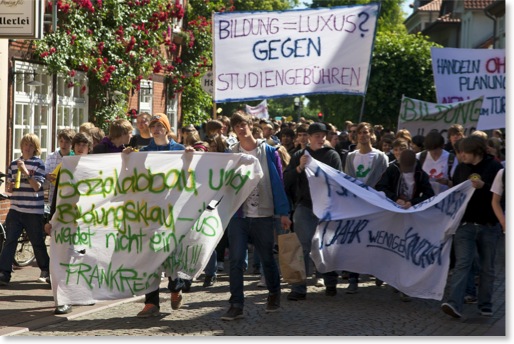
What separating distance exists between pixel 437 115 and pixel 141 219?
7907 mm

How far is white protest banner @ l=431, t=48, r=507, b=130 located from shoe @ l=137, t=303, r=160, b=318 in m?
9.04

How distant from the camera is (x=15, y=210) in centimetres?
1150

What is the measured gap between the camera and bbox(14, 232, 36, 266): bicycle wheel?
1289 cm

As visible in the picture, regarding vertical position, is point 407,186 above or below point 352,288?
above

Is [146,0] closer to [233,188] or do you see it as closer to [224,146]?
[224,146]

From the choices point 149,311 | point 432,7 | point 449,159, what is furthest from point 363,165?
point 432,7

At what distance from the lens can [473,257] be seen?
31.6 feet

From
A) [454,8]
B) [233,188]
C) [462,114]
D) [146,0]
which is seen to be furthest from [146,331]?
[454,8]

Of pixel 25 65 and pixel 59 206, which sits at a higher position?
pixel 25 65

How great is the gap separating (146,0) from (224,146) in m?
9.45

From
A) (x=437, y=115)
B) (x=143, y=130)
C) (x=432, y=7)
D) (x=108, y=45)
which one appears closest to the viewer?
(x=143, y=130)

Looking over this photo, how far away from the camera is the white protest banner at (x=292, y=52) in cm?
1319

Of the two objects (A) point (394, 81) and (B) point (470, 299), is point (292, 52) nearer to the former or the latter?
(B) point (470, 299)

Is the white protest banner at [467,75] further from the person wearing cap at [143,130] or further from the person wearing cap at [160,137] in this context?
the person wearing cap at [160,137]
